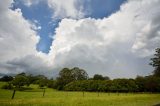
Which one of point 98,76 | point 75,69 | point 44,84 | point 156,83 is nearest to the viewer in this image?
point 156,83

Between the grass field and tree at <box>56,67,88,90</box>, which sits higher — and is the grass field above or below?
below

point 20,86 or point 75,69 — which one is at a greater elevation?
point 75,69

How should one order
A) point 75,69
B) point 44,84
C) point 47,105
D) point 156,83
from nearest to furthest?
1. point 47,105
2. point 156,83
3. point 44,84
4. point 75,69

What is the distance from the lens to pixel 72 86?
110750mm

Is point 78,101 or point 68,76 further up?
point 68,76

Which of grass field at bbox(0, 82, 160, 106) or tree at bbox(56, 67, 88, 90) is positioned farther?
tree at bbox(56, 67, 88, 90)

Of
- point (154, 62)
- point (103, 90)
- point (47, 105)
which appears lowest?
point (47, 105)

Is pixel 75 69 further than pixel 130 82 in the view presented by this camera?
Yes

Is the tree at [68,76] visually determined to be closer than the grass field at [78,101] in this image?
No

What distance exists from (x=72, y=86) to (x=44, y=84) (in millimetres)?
26565

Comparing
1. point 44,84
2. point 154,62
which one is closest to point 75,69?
point 44,84

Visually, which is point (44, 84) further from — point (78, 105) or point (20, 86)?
point (78, 105)

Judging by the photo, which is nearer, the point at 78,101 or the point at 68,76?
the point at 78,101

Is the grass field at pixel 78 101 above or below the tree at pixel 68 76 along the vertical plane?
below
